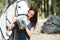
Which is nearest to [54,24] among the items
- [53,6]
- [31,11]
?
[53,6]

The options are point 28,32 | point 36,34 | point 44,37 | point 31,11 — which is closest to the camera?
point 28,32

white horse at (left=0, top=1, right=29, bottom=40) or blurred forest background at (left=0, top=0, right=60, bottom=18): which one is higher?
white horse at (left=0, top=1, right=29, bottom=40)

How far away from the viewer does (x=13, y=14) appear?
2.43 metres

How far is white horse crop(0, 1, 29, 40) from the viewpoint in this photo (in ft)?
7.70

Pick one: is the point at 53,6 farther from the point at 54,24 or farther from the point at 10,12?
the point at 10,12

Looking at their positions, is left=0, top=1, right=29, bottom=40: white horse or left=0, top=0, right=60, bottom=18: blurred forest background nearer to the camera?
left=0, top=1, right=29, bottom=40: white horse

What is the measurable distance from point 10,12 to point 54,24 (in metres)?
8.72

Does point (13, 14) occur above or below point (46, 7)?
above

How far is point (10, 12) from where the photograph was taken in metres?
2.43

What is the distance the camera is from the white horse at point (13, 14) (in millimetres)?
2348

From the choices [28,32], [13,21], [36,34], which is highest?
[13,21]

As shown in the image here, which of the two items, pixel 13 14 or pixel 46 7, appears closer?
pixel 13 14

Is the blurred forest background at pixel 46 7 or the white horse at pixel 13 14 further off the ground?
the white horse at pixel 13 14

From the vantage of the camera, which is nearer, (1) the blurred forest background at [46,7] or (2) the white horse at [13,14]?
(2) the white horse at [13,14]
